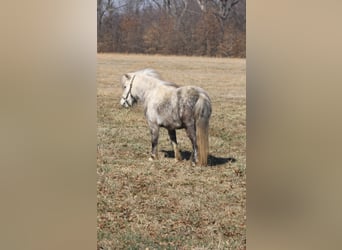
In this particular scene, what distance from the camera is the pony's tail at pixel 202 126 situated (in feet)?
13.5

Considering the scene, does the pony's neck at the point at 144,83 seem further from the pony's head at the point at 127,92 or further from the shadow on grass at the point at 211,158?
the shadow on grass at the point at 211,158

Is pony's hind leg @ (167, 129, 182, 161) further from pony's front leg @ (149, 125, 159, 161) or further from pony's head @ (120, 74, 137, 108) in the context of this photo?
pony's head @ (120, 74, 137, 108)

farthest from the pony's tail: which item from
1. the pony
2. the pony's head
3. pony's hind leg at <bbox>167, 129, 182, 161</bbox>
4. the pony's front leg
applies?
the pony's head

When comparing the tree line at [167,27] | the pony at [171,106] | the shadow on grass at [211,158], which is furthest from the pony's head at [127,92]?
the shadow on grass at [211,158]

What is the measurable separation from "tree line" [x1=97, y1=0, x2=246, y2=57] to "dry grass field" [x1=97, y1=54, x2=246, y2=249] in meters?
0.09

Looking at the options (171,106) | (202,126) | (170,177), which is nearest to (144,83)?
(171,106)

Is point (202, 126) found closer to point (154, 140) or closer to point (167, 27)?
point (154, 140)

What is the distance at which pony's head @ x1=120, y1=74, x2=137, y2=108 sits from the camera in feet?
13.7

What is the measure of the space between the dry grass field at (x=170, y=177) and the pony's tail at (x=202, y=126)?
5cm

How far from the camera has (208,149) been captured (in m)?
4.12

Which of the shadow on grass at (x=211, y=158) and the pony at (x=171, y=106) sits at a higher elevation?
the pony at (x=171, y=106)
